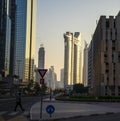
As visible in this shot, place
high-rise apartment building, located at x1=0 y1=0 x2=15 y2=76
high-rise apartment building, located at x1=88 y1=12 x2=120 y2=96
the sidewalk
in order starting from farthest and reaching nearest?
1. high-rise apartment building, located at x1=0 y1=0 x2=15 y2=76
2. high-rise apartment building, located at x1=88 y1=12 x2=120 y2=96
3. the sidewalk

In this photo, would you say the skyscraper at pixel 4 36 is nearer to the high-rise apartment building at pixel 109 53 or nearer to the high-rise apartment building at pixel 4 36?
the high-rise apartment building at pixel 4 36

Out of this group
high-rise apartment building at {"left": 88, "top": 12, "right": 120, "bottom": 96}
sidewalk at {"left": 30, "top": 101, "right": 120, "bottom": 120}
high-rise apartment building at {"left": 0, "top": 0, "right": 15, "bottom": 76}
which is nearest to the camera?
sidewalk at {"left": 30, "top": 101, "right": 120, "bottom": 120}

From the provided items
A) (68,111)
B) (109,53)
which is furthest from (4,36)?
(68,111)

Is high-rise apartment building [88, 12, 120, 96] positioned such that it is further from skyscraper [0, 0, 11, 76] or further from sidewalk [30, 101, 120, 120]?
sidewalk [30, 101, 120, 120]

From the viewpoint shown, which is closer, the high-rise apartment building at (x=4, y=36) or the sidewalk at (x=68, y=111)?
the sidewalk at (x=68, y=111)

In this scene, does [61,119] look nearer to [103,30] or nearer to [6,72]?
[103,30]

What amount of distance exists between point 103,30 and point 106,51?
6.68 m

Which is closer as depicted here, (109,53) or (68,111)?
(68,111)

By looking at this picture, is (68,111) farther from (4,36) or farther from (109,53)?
(4,36)

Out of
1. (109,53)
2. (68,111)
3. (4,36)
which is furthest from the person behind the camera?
(4,36)

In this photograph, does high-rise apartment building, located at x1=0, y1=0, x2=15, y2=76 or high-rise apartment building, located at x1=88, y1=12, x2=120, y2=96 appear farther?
high-rise apartment building, located at x1=0, y1=0, x2=15, y2=76

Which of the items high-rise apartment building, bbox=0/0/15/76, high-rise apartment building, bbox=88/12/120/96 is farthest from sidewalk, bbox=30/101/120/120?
high-rise apartment building, bbox=0/0/15/76

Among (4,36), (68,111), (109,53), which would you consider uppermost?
(4,36)

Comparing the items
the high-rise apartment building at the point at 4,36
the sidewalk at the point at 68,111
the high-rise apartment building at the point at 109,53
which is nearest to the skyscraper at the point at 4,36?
the high-rise apartment building at the point at 4,36
